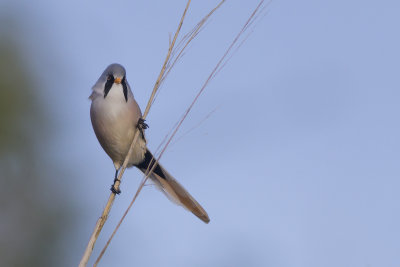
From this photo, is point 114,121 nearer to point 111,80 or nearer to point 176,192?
point 111,80

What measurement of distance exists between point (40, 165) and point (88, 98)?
14.9 ft

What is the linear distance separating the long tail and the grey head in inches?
17.7

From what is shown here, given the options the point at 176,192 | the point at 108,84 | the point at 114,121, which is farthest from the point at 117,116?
the point at 176,192

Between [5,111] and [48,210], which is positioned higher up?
[5,111]

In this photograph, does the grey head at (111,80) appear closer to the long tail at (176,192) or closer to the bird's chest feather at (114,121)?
→ the bird's chest feather at (114,121)

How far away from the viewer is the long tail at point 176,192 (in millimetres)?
2908

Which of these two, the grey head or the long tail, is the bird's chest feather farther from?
the long tail

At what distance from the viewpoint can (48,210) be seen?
24.5 ft

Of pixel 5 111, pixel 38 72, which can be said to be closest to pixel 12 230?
pixel 5 111

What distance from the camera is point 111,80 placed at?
3.33 m

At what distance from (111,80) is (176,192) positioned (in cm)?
69

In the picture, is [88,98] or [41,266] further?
[41,266]

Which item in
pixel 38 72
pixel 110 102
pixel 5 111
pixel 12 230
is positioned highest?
pixel 38 72

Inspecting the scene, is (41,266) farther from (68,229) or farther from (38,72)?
(38,72)
